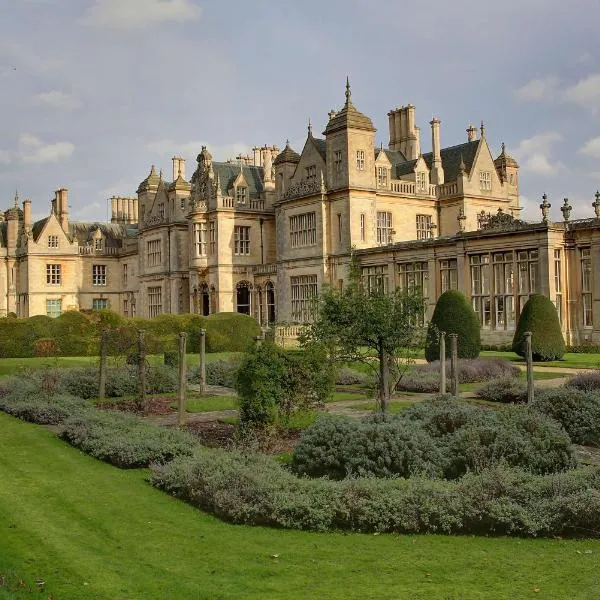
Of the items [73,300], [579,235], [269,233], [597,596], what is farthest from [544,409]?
[73,300]

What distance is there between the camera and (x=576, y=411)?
43.0ft

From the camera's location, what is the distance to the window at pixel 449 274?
3625cm

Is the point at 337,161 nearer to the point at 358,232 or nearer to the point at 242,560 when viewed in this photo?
the point at 358,232

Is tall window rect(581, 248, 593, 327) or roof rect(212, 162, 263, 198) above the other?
roof rect(212, 162, 263, 198)

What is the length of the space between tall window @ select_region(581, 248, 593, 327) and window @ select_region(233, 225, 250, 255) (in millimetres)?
22560

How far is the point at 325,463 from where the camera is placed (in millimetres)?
10398

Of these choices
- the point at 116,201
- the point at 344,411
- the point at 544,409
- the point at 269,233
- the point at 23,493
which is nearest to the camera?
the point at 23,493

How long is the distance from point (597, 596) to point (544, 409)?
748 cm

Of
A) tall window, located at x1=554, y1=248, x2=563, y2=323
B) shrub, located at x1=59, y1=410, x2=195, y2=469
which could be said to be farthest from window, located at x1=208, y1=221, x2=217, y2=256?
shrub, located at x1=59, y1=410, x2=195, y2=469

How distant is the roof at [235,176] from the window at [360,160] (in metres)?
10.4

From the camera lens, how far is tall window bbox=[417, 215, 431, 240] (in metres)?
45.0

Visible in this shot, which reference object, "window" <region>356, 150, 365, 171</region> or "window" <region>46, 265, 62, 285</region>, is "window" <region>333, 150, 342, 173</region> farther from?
"window" <region>46, 265, 62, 285</region>

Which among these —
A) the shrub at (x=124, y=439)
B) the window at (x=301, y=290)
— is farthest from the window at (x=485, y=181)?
the shrub at (x=124, y=439)

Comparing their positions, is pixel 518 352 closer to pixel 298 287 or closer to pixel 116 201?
pixel 298 287
